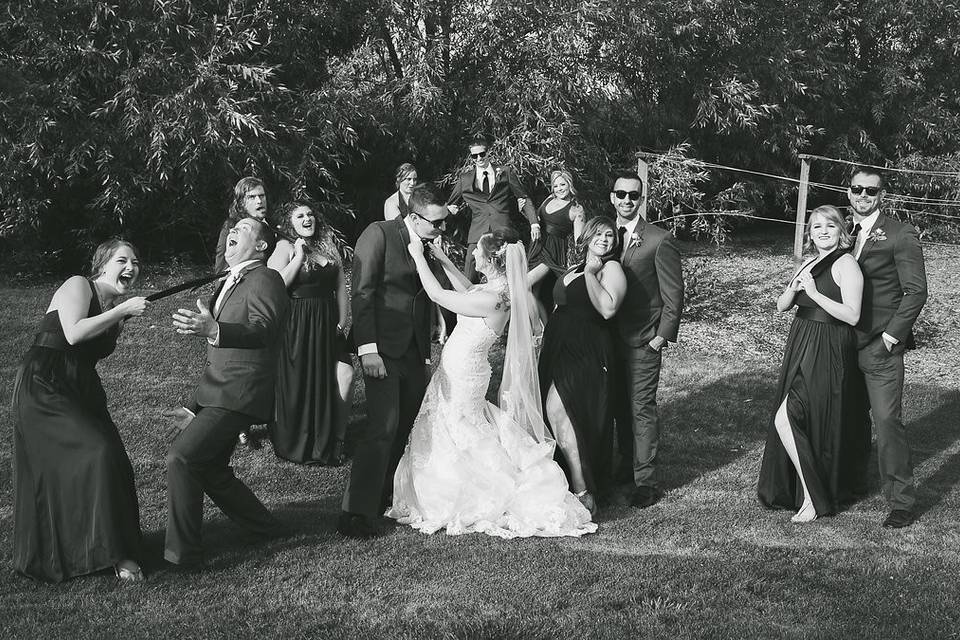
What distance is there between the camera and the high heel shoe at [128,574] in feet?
15.2

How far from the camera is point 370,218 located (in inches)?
602

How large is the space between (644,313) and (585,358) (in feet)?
1.54

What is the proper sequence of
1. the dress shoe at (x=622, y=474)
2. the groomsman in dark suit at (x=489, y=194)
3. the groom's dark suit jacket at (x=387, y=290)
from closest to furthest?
the groom's dark suit jacket at (x=387, y=290) < the dress shoe at (x=622, y=474) < the groomsman in dark suit at (x=489, y=194)

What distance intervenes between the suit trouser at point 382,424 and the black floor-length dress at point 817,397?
211 centimetres

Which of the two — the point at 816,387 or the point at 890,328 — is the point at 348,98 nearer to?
the point at 816,387

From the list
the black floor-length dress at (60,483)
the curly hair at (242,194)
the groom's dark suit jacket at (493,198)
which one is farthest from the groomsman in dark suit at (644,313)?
the groom's dark suit jacket at (493,198)

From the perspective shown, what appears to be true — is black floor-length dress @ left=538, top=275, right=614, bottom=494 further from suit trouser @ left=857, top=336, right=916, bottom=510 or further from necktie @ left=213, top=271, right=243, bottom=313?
necktie @ left=213, top=271, right=243, bottom=313

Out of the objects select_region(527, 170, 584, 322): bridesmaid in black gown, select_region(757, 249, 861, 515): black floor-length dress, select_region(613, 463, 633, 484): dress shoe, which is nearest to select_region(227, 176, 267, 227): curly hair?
select_region(613, 463, 633, 484): dress shoe

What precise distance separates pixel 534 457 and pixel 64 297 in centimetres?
257

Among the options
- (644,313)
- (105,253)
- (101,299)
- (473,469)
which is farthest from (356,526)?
(644,313)

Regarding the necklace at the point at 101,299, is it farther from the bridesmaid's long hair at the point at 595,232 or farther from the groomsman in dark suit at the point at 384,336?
the bridesmaid's long hair at the point at 595,232

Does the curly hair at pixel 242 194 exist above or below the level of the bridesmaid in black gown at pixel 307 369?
above

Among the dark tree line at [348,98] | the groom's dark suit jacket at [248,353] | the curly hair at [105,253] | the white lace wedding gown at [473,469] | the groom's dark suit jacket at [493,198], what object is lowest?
the white lace wedding gown at [473,469]

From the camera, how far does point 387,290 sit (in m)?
5.54
